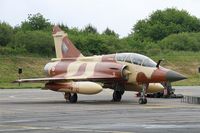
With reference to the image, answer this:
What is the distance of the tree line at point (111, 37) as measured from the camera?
76500mm

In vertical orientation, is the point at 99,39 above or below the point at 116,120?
above

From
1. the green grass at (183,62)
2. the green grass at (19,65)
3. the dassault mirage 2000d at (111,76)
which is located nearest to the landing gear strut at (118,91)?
the dassault mirage 2000d at (111,76)

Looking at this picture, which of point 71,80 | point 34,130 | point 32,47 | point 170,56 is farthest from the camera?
point 170,56

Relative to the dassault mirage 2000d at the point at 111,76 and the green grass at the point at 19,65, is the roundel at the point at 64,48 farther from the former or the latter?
the green grass at the point at 19,65

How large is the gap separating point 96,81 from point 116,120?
1283 cm

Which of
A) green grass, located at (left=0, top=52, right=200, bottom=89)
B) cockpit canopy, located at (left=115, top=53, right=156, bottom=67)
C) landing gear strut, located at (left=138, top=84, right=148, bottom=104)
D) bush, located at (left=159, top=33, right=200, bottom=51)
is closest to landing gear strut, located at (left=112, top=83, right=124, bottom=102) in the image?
cockpit canopy, located at (left=115, top=53, right=156, bottom=67)

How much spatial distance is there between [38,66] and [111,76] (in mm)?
38678

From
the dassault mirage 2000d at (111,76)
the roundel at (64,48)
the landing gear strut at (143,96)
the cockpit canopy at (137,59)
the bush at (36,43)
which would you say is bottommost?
the landing gear strut at (143,96)

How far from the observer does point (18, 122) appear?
19312 millimetres

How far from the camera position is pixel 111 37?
3391 inches

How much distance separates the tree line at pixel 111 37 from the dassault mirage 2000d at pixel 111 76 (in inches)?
1591

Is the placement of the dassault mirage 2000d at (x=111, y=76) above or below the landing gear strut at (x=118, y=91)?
above

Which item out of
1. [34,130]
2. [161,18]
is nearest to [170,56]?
[161,18]

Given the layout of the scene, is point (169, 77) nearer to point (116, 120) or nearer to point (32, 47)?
point (116, 120)
